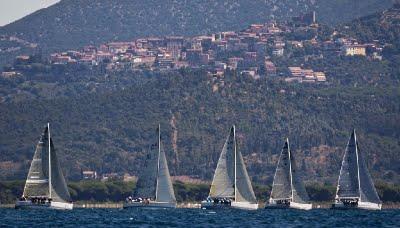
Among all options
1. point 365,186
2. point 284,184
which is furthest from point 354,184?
point 284,184

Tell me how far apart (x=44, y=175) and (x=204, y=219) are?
1725 centimetres

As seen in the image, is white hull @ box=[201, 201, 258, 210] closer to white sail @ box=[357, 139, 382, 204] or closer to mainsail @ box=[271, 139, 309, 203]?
mainsail @ box=[271, 139, 309, 203]

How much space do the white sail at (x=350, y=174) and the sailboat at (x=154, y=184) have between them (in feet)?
61.5

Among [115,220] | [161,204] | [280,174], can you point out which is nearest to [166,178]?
[161,204]

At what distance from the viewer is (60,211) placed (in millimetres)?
160375

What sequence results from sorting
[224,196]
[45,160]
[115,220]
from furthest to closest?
1. [224,196]
2. [45,160]
3. [115,220]

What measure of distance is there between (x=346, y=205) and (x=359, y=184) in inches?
102

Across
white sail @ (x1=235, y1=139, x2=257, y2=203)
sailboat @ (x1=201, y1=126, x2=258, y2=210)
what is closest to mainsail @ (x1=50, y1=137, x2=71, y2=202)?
sailboat @ (x1=201, y1=126, x2=258, y2=210)

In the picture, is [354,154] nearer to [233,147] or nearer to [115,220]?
[233,147]

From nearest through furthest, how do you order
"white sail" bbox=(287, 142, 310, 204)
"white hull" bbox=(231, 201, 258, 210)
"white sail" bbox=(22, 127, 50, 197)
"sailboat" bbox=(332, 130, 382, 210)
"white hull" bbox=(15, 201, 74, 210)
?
"white sail" bbox=(22, 127, 50, 197), "white hull" bbox=(15, 201, 74, 210), "white hull" bbox=(231, 201, 258, 210), "sailboat" bbox=(332, 130, 382, 210), "white sail" bbox=(287, 142, 310, 204)

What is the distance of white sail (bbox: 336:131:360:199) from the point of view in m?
172

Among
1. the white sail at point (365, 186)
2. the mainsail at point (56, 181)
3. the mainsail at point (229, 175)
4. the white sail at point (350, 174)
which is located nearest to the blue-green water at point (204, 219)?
the mainsail at point (56, 181)

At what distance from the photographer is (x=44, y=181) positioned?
154 meters

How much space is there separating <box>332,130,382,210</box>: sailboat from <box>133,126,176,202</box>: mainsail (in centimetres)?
1906
